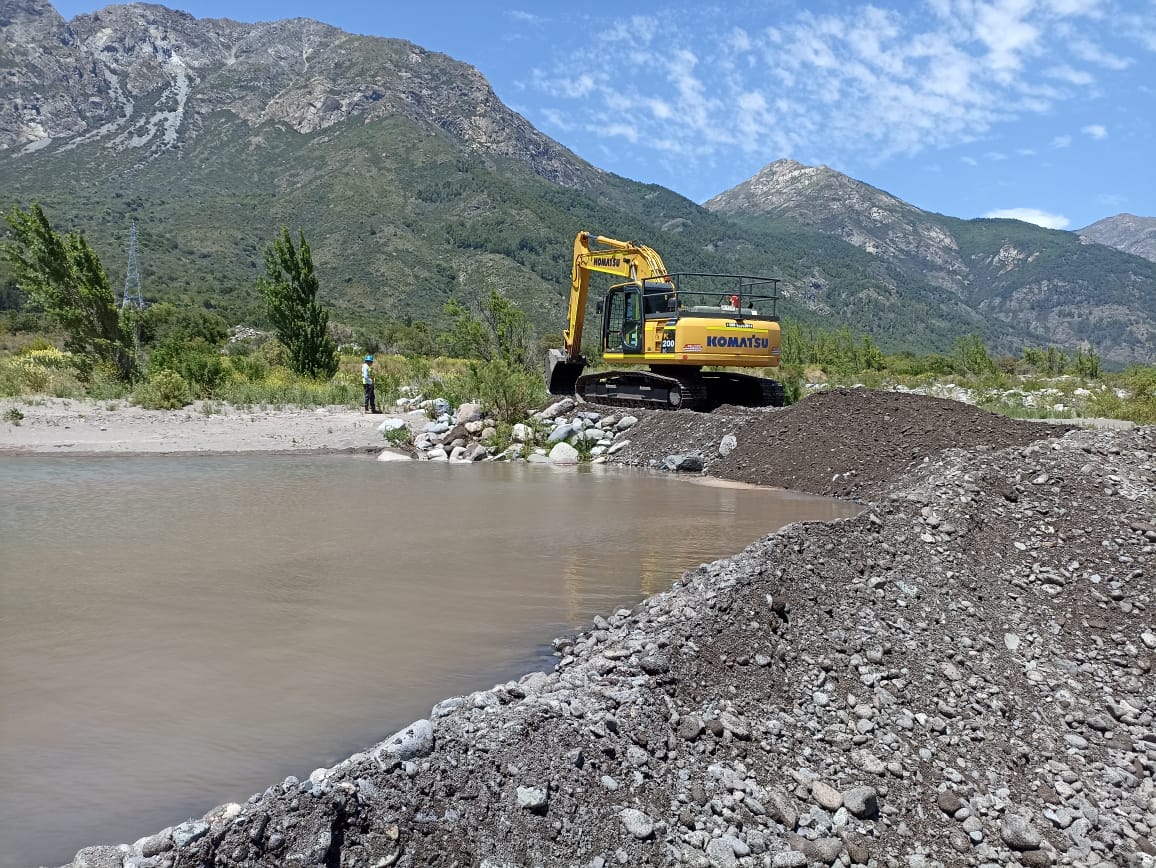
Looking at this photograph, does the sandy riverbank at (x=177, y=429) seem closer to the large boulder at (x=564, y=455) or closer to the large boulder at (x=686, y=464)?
the large boulder at (x=564, y=455)

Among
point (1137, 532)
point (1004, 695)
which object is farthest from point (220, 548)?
point (1137, 532)

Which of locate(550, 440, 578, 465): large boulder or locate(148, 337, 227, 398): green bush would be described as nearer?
locate(550, 440, 578, 465): large boulder

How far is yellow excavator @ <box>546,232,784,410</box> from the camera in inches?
664

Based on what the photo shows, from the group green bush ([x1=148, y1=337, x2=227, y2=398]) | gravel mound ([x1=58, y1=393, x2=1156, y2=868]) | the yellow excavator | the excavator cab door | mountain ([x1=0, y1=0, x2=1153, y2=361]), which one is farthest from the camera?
mountain ([x1=0, y1=0, x2=1153, y2=361])

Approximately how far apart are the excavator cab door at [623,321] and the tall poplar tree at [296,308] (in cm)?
1222

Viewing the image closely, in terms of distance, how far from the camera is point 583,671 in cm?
421

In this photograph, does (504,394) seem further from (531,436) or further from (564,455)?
(564,455)

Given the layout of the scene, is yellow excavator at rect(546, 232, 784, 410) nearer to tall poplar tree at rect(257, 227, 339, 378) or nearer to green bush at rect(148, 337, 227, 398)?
green bush at rect(148, 337, 227, 398)

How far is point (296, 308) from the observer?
26.8 metres

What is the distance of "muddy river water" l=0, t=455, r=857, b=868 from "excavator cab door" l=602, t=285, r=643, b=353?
6484 millimetres

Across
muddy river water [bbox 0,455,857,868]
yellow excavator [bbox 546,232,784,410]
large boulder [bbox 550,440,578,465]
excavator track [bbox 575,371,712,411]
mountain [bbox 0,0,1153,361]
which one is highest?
mountain [bbox 0,0,1153,361]

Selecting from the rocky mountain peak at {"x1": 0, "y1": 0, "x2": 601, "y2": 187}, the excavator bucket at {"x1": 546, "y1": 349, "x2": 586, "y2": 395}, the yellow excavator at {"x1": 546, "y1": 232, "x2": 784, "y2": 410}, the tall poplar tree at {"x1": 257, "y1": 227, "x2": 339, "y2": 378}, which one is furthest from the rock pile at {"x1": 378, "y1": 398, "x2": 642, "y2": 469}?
the rocky mountain peak at {"x1": 0, "y1": 0, "x2": 601, "y2": 187}

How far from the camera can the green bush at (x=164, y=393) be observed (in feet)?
67.5

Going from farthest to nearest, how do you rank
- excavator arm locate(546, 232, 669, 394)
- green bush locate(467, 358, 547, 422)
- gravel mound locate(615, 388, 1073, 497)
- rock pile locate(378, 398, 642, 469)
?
excavator arm locate(546, 232, 669, 394), green bush locate(467, 358, 547, 422), rock pile locate(378, 398, 642, 469), gravel mound locate(615, 388, 1073, 497)
